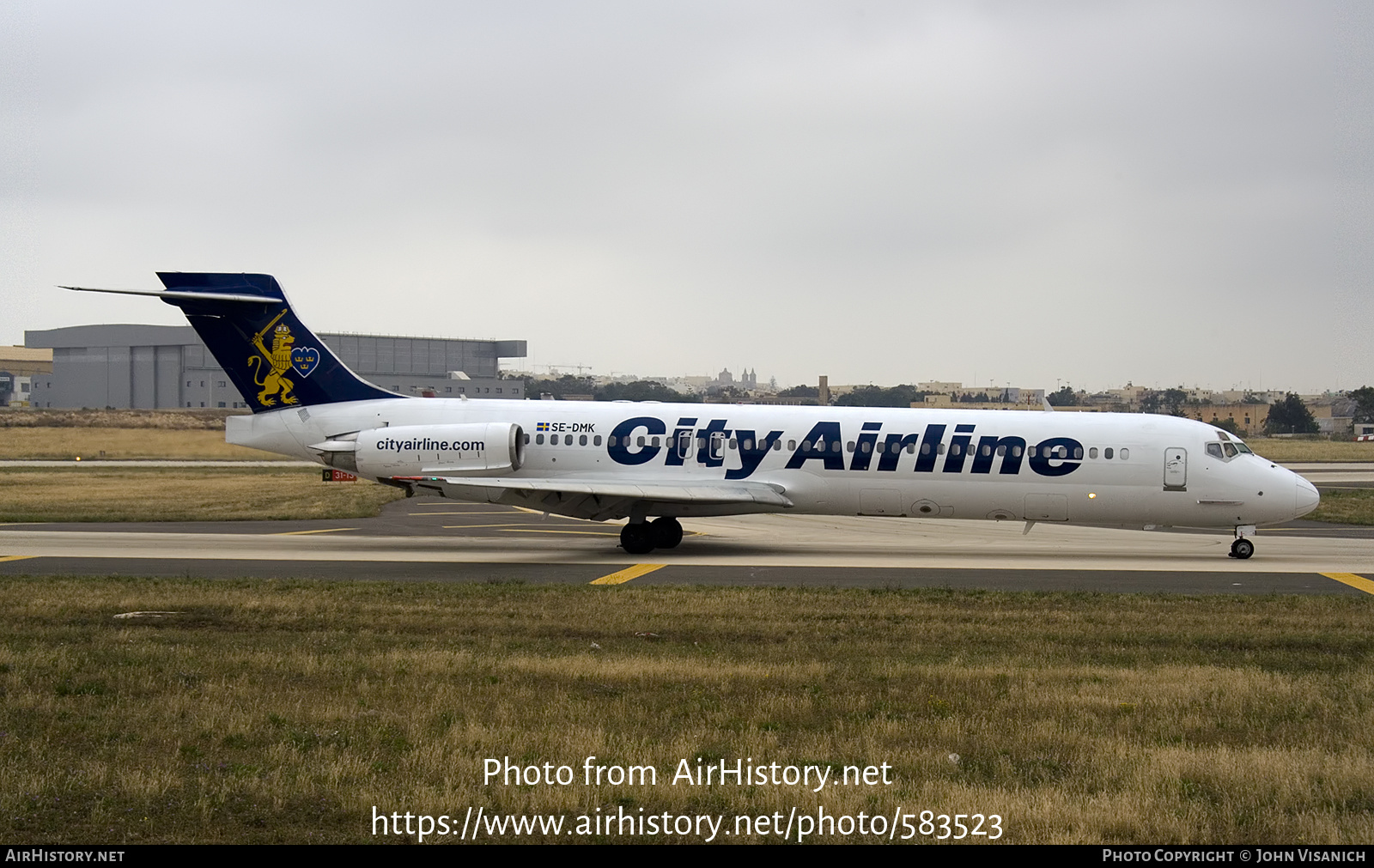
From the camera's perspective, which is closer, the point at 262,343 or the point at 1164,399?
the point at 262,343

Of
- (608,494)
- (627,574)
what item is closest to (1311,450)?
(608,494)

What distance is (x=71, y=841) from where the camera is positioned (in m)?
7.26

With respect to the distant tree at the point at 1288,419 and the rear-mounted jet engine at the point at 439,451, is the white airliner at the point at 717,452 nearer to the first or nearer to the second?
the rear-mounted jet engine at the point at 439,451

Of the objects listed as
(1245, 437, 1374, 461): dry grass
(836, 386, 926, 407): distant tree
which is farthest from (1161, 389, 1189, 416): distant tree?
(836, 386, 926, 407): distant tree

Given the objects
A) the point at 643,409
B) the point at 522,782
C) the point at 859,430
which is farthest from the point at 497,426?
the point at 522,782

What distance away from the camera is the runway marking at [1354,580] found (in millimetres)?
20344

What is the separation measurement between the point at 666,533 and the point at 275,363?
32.5ft

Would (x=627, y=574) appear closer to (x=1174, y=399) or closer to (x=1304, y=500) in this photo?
(x=1304, y=500)

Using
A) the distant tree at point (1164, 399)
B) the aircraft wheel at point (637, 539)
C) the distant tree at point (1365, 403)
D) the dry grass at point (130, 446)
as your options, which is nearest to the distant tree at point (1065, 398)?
the distant tree at point (1164, 399)

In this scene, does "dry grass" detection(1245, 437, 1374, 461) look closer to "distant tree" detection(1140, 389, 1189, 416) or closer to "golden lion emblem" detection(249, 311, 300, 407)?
"distant tree" detection(1140, 389, 1189, 416)

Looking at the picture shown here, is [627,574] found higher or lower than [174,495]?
higher

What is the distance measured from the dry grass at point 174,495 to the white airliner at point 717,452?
6.89 metres

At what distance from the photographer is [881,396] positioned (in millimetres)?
80938
